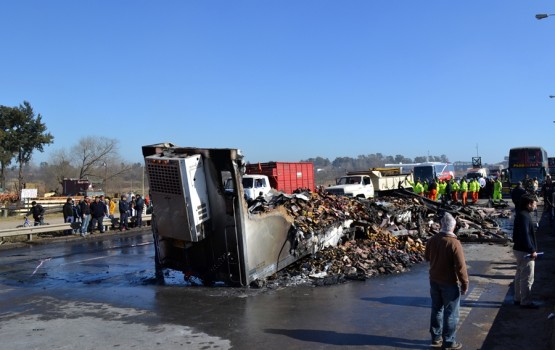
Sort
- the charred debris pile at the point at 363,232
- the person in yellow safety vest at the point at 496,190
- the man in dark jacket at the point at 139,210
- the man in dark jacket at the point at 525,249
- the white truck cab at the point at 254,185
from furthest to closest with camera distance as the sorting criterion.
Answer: the person in yellow safety vest at the point at 496,190 → the white truck cab at the point at 254,185 → the man in dark jacket at the point at 139,210 → the charred debris pile at the point at 363,232 → the man in dark jacket at the point at 525,249

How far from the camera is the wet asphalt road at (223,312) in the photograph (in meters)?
6.30

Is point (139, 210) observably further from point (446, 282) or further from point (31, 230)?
point (446, 282)

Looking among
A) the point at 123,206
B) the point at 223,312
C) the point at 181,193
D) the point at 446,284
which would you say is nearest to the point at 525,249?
the point at 446,284

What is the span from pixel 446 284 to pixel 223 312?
3.59m

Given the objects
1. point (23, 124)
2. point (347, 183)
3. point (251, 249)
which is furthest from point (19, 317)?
point (23, 124)

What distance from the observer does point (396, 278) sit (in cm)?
1002

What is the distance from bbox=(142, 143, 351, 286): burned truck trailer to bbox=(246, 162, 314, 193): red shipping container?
2691cm

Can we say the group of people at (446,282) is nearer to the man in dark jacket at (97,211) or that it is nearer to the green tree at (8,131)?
the man in dark jacket at (97,211)

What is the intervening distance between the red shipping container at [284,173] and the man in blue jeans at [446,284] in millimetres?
30658

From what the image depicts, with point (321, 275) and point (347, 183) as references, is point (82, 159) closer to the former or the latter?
point (347, 183)

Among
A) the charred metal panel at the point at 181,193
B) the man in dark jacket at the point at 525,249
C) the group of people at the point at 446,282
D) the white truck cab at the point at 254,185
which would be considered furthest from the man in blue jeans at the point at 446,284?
the white truck cab at the point at 254,185

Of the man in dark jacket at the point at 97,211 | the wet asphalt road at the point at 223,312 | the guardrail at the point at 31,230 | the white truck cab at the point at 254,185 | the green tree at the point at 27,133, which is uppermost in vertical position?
the green tree at the point at 27,133

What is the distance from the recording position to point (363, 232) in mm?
12883

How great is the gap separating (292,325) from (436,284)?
7.06 ft
